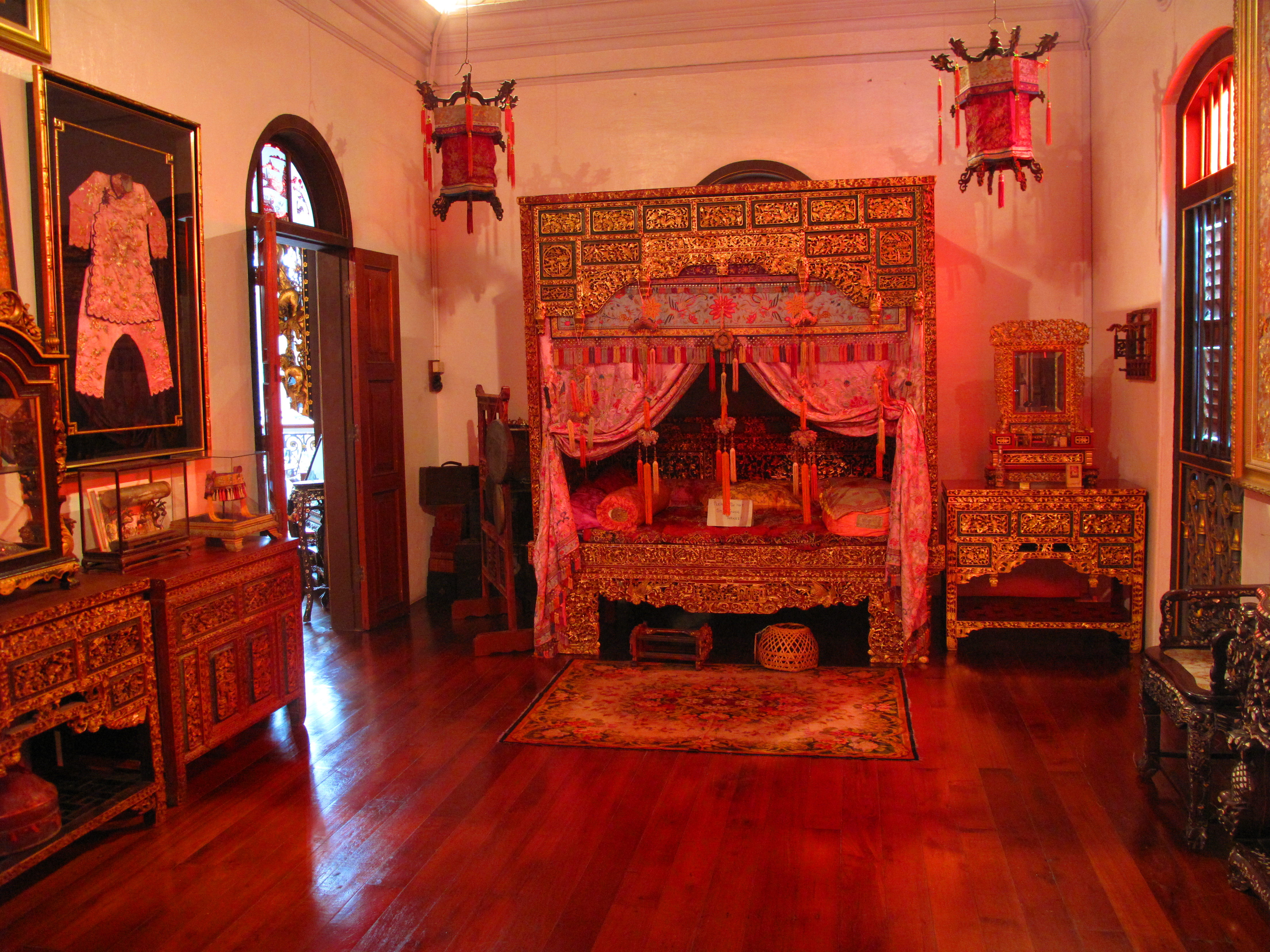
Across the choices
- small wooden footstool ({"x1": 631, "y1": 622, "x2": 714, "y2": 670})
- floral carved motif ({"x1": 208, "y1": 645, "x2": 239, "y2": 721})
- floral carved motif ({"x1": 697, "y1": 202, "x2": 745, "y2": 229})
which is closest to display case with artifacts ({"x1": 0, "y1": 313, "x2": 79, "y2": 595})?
floral carved motif ({"x1": 208, "y1": 645, "x2": 239, "y2": 721})

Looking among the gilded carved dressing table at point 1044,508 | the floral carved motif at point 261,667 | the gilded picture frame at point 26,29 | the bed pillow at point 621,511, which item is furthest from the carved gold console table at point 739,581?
the gilded picture frame at point 26,29

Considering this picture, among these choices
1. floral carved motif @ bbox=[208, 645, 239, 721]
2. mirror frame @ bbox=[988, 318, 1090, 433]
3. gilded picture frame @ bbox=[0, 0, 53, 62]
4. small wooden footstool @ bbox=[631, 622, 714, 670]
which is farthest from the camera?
mirror frame @ bbox=[988, 318, 1090, 433]

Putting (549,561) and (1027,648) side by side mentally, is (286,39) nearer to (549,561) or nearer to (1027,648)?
(549,561)

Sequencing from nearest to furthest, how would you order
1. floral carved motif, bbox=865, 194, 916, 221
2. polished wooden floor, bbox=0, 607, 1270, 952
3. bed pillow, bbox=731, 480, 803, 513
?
polished wooden floor, bbox=0, 607, 1270, 952 → floral carved motif, bbox=865, 194, 916, 221 → bed pillow, bbox=731, 480, 803, 513

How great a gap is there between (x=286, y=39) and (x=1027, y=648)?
17.1ft

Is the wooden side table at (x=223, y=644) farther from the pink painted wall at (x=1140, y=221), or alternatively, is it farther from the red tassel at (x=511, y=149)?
the pink painted wall at (x=1140, y=221)

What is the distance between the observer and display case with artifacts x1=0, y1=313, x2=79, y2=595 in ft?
10.8

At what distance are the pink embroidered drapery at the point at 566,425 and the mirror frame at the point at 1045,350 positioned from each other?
1.72 m

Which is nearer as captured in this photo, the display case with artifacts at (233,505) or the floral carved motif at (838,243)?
the display case with artifacts at (233,505)

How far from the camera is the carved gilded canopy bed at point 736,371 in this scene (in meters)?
5.16

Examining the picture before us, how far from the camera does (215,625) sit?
3.88 meters

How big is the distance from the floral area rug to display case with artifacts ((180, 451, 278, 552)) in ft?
4.68

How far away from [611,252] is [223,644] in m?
2.76

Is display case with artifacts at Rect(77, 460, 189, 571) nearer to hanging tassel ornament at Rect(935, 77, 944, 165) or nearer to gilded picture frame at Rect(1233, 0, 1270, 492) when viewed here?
gilded picture frame at Rect(1233, 0, 1270, 492)
